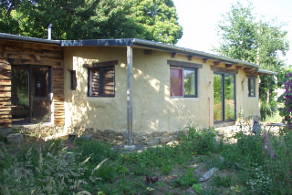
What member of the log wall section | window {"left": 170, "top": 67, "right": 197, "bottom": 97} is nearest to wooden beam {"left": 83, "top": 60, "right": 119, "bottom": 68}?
the log wall section

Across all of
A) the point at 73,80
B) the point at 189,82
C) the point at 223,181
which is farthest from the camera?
the point at 73,80

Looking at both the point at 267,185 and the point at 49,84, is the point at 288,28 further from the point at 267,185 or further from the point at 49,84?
the point at 267,185

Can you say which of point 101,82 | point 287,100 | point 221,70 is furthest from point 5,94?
point 221,70

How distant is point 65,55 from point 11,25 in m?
8.76

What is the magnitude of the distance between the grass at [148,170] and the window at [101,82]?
3047 millimetres

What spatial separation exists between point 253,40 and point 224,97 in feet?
35.7

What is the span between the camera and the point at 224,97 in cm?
1230

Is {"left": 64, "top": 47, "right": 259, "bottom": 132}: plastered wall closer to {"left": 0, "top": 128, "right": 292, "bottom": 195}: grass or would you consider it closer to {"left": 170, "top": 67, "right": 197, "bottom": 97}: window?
{"left": 170, "top": 67, "right": 197, "bottom": 97}: window

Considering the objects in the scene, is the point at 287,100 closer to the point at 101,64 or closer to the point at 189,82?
the point at 189,82

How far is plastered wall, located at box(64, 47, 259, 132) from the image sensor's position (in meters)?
8.61

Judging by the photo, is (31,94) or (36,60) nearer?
(36,60)

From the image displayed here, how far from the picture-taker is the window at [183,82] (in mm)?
9398

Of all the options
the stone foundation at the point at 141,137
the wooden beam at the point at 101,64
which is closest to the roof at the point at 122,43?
the wooden beam at the point at 101,64

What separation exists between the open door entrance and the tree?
14.3 meters
